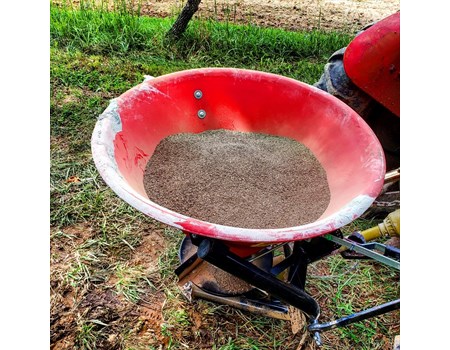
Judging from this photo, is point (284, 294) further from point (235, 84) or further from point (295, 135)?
point (235, 84)

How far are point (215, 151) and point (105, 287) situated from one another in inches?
30.2

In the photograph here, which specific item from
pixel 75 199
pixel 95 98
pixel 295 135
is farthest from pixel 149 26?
pixel 295 135

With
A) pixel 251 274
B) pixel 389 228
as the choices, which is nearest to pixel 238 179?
pixel 251 274

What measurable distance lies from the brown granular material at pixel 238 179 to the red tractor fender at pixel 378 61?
1.17 feet

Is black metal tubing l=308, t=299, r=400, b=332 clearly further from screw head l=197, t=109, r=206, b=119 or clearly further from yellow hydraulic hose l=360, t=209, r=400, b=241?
screw head l=197, t=109, r=206, b=119

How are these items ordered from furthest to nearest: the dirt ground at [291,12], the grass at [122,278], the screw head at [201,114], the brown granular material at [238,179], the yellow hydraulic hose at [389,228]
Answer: the dirt ground at [291,12], the screw head at [201,114], the grass at [122,278], the yellow hydraulic hose at [389,228], the brown granular material at [238,179]

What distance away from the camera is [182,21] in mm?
3494

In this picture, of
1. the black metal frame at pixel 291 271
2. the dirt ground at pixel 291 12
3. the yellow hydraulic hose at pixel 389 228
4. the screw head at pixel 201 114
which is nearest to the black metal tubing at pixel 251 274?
the black metal frame at pixel 291 271

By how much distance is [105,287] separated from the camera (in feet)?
5.89

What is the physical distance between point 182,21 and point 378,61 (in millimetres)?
2291

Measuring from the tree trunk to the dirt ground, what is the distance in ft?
1.95

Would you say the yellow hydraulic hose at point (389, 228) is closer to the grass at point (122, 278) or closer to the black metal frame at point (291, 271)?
the black metal frame at point (291, 271)

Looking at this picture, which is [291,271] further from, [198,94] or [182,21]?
[182,21]

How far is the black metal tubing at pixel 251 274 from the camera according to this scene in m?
1.18
